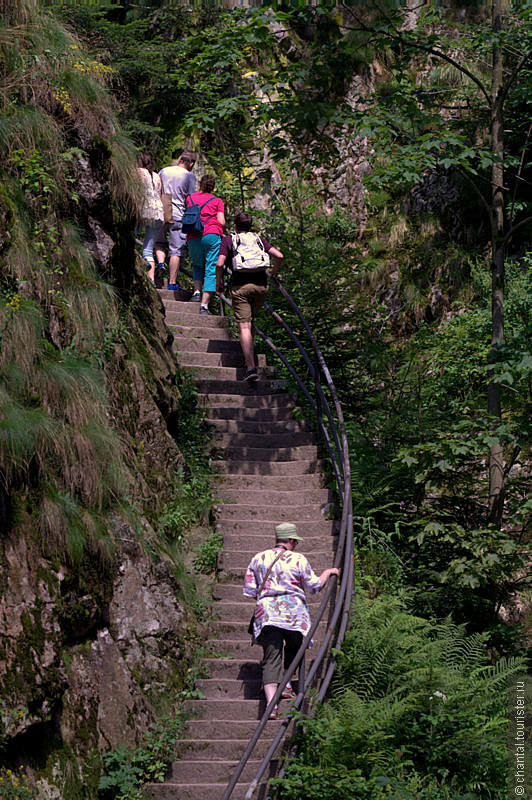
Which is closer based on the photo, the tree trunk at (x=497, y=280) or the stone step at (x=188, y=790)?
the stone step at (x=188, y=790)

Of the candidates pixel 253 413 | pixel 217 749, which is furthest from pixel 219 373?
pixel 217 749

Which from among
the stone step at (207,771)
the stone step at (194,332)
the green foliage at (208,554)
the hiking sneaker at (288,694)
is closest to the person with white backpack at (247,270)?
the stone step at (194,332)

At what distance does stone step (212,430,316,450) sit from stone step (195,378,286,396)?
686mm

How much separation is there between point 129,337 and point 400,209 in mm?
11325

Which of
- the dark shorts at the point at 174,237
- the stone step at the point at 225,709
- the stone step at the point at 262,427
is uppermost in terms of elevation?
the dark shorts at the point at 174,237

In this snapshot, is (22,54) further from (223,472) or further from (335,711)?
(335,711)

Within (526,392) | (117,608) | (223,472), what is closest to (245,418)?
(223,472)

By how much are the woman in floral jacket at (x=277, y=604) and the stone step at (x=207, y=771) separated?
1.54ft

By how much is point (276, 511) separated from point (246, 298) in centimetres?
303

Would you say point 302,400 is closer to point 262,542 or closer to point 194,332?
point 194,332

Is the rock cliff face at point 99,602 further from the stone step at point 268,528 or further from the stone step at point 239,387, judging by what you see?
the stone step at point 239,387

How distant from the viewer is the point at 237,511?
898 centimetres

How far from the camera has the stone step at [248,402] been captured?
1058 cm

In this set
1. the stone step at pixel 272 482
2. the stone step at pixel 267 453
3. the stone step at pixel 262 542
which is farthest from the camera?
the stone step at pixel 267 453
